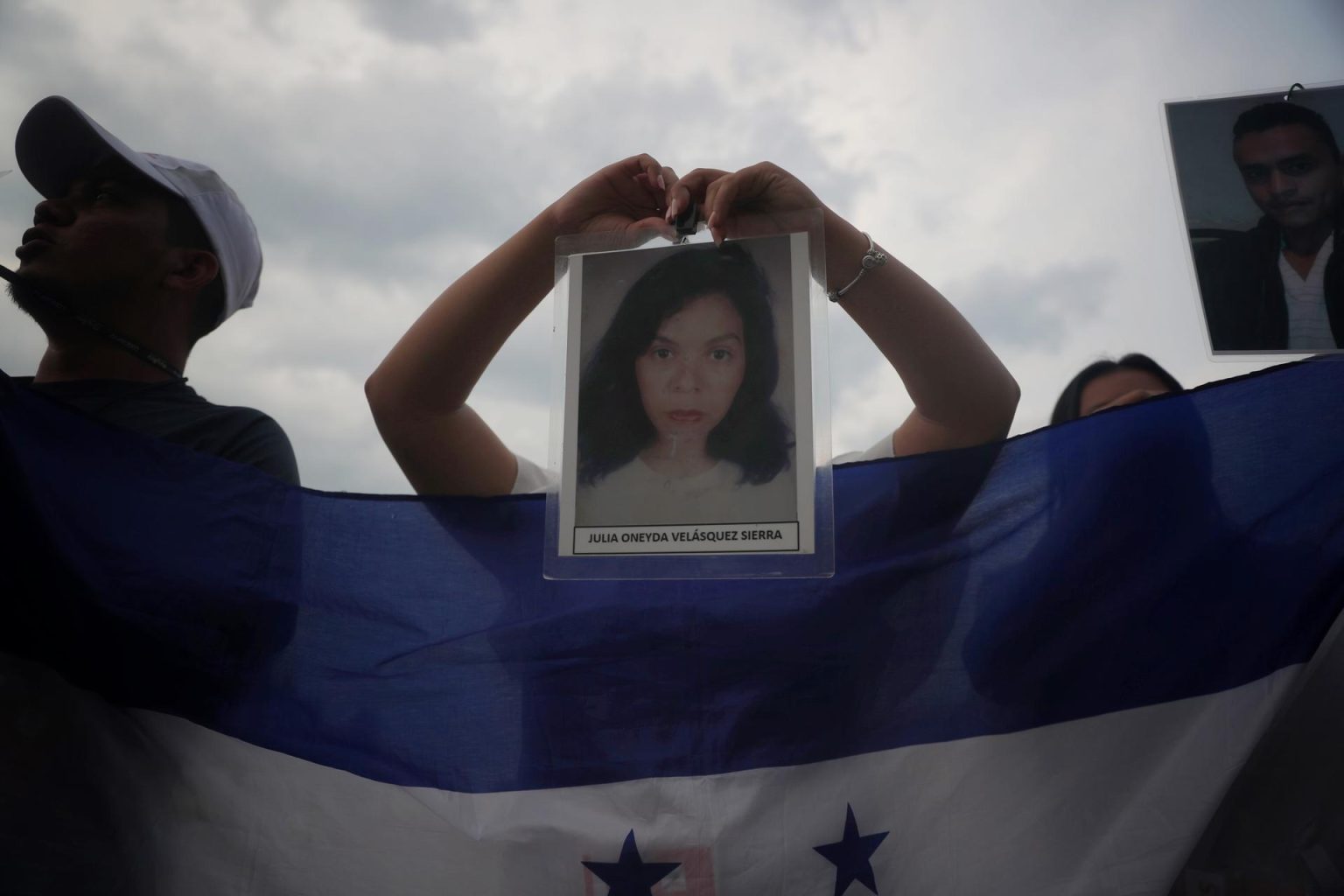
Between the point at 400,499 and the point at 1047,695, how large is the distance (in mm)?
944

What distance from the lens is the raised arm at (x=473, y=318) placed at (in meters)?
1.14

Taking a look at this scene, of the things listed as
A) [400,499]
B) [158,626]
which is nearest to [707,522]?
[400,499]

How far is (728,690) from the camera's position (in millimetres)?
1140

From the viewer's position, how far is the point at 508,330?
1.20 m

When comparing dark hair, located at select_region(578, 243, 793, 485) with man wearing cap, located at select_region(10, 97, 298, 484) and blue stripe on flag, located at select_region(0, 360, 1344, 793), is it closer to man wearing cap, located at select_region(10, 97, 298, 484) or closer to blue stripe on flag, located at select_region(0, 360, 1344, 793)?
blue stripe on flag, located at select_region(0, 360, 1344, 793)

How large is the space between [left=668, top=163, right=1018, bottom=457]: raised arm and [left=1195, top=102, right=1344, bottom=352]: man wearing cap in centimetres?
42

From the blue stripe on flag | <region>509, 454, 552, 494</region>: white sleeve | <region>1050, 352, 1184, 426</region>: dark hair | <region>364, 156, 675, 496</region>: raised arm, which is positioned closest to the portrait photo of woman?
<region>364, 156, 675, 496</region>: raised arm

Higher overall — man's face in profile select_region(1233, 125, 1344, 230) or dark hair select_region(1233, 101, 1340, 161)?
dark hair select_region(1233, 101, 1340, 161)

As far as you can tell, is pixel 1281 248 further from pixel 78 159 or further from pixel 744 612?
pixel 78 159

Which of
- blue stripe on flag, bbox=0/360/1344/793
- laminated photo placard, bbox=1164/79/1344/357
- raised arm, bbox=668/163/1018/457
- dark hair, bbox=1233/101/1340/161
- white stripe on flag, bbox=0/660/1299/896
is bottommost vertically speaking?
white stripe on flag, bbox=0/660/1299/896

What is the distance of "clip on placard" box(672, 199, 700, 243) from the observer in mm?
1065

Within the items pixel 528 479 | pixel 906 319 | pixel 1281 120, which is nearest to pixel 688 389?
pixel 906 319

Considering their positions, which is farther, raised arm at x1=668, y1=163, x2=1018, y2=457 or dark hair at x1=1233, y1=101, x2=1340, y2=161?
dark hair at x1=1233, y1=101, x2=1340, y2=161

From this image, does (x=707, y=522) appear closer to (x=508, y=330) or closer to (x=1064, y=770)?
(x=508, y=330)
